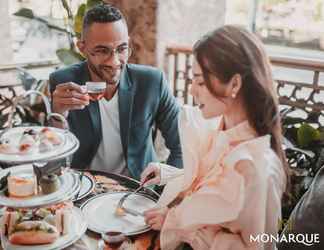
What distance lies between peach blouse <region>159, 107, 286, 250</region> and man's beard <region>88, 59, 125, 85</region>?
30.5 inches

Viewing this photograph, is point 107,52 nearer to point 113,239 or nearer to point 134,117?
point 134,117

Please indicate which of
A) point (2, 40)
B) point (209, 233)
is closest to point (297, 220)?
point (209, 233)

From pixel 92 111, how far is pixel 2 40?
260 cm

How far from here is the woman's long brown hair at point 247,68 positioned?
1124mm

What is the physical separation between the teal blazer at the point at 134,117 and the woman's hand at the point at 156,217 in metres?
0.75

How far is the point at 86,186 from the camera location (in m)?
1.55

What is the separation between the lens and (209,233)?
114 centimetres

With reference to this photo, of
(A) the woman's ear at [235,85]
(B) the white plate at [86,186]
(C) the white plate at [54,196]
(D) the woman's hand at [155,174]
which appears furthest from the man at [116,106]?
(A) the woman's ear at [235,85]

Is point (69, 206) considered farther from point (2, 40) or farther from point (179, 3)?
point (2, 40)

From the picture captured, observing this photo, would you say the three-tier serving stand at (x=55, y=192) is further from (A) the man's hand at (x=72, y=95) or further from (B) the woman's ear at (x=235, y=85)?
(B) the woman's ear at (x=235, y=85)

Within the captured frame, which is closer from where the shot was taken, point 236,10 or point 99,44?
point 99,44

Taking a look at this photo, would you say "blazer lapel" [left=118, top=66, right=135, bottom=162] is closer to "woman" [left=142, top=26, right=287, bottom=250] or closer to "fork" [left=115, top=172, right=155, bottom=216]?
"fork" [left=115, top=172, right=155, bottom=216]

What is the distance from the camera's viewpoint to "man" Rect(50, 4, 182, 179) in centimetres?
187

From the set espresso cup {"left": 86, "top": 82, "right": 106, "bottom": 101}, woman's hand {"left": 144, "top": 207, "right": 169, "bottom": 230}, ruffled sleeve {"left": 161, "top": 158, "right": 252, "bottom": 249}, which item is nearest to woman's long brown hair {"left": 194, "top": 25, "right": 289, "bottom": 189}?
ruffled sleeve {"left": 161, "top": 158, "right": 252, "bottom": 249}
